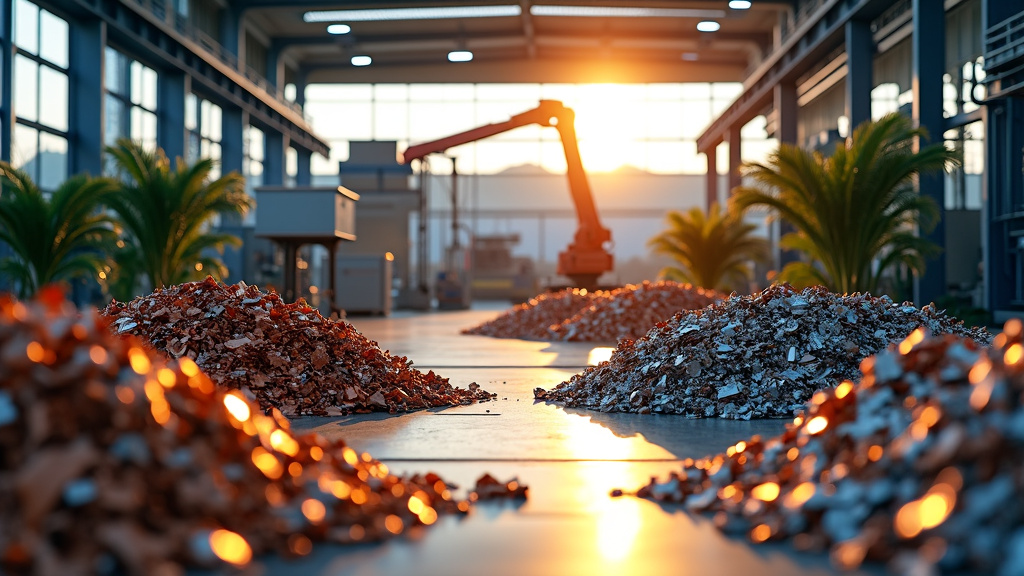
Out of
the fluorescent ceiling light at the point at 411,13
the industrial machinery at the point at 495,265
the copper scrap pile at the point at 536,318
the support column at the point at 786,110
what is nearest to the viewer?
the copper scrap pile at the point at 536,318

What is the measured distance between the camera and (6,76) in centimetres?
1700

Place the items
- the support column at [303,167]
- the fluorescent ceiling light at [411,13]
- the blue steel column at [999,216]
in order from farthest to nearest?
the support column at [303,167]
the fluorescent ceiling light at [411,13]
the blue steel column at [999,216]

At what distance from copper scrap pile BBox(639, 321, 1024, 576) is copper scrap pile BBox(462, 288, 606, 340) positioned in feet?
36.3

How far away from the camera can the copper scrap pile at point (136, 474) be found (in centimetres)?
224

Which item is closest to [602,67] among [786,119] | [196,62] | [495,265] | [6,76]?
[495,265]

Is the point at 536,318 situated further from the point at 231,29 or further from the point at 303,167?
the point at 303,167

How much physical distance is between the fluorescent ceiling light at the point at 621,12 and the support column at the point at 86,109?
14392 millimetres

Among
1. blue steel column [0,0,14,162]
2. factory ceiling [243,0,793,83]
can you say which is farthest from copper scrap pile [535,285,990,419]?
factory ceiling [243,0,793,83]

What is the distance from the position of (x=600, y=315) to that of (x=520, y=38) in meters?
21.8

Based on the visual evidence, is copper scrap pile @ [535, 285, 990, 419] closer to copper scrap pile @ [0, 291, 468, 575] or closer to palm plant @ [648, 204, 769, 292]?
copper scrap pile @ [0, 291, 468, 575]

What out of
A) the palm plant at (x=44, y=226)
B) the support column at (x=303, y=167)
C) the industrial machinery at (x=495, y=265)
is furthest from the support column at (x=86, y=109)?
the industrial machinery at (x=495, y=265)

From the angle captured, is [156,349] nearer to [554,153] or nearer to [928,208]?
[928,208]

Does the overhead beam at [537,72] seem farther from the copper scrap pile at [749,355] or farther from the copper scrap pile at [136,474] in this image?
the copper scrap pile at [136,474]

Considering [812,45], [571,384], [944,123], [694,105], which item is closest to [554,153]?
[694,105]
